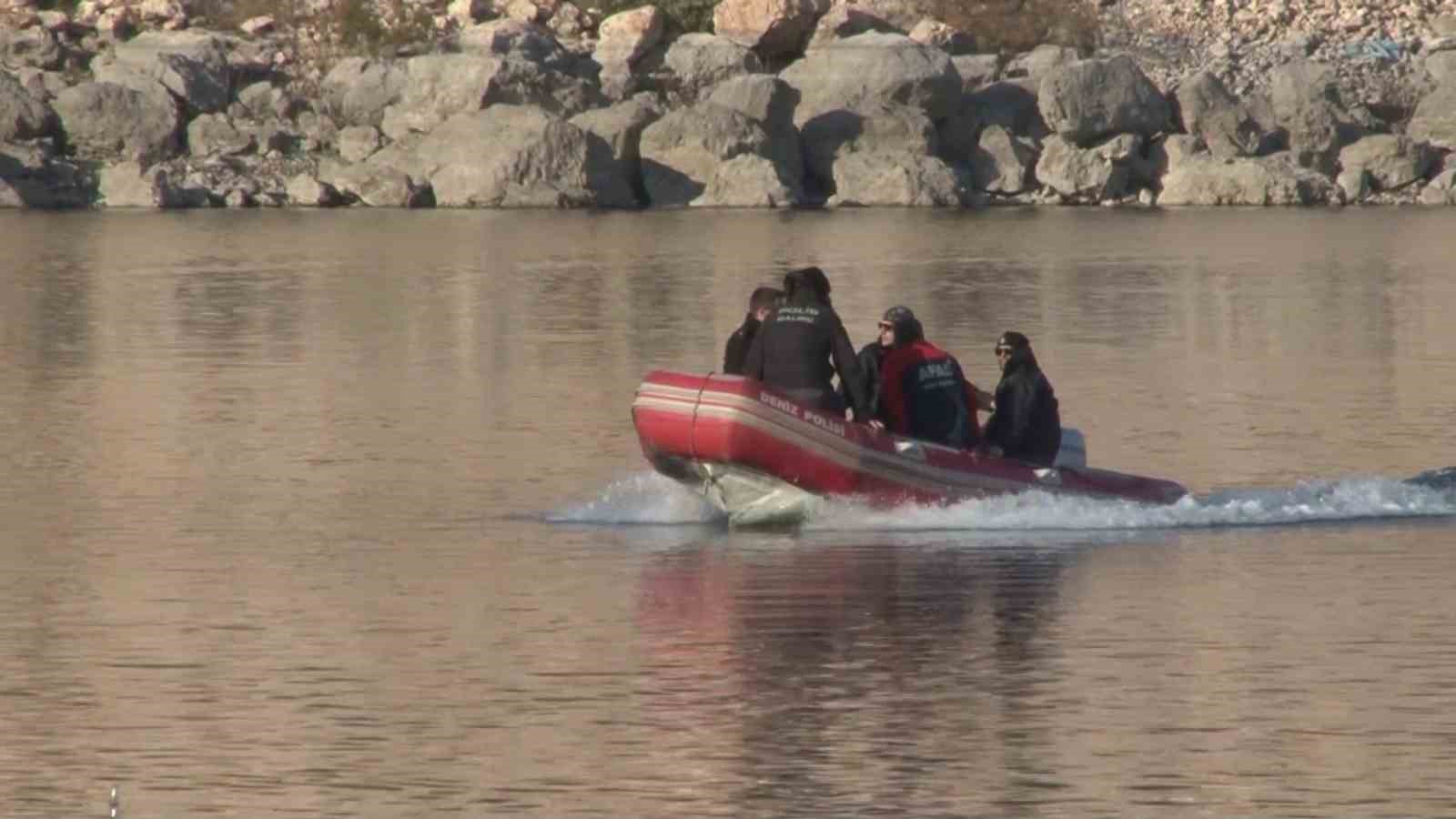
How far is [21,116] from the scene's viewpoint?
65062 mm

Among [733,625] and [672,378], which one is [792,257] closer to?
[672,378]

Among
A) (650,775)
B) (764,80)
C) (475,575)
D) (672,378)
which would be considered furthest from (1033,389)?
(764,80)

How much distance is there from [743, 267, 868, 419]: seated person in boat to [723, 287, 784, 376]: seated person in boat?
7.9 inches

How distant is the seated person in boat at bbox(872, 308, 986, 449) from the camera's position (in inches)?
747

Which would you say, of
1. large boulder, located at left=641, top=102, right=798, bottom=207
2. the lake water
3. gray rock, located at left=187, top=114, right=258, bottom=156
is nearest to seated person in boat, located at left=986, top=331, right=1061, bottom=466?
the lake water

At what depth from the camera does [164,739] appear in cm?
1272

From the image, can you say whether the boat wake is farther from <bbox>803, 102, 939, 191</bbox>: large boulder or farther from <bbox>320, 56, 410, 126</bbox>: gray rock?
<bbox>320, 56, 410, 126</bbox>: gray rock

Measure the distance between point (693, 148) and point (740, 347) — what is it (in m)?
43.8

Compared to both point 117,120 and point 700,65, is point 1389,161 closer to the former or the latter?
point 700,65

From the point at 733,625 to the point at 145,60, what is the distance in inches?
2127

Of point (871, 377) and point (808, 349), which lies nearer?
point (808, 349)

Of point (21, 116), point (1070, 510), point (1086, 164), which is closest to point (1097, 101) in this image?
point (1086, 164)

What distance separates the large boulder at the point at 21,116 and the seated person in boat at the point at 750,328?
47286mm

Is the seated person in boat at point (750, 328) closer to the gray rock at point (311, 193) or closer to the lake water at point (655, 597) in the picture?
the lake water at point (655, 597)
